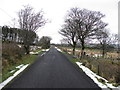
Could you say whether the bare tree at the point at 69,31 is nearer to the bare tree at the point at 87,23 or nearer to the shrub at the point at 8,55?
the bare tree at the point at 87,23

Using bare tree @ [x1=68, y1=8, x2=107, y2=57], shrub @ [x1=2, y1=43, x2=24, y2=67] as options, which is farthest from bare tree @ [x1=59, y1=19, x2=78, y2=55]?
shrub @ [x1=2, y1=43, x2=24, y2=67]

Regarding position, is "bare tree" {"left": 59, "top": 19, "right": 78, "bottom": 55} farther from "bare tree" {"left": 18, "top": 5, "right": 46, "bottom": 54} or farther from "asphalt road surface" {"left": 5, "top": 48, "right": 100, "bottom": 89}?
"asphalt road surface" {"left": 5, "top": 48, "right": 100, "bottom": 89}

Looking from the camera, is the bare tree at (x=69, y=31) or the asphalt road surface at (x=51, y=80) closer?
the asphalt road surface at (x=51, y=80)

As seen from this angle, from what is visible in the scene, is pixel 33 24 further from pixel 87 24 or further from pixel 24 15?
pixel 87 24

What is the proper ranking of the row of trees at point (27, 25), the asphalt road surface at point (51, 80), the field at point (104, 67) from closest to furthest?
the asphalt road surface at point (51, 80) < the field at point (104, 67) < the row of trees at point (27, 25)

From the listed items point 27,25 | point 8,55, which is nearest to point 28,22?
point 27,25

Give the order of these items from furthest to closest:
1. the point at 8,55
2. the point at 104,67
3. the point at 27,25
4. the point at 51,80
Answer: the point at 27,25 < the point at 104,67 < the point at 8,55 < the point at 51,80

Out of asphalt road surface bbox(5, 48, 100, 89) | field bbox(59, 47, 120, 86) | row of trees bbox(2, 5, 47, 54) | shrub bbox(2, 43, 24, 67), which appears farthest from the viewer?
row of trees bbox(2, 5, 47, 54)

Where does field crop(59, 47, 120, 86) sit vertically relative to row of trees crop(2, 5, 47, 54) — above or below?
below

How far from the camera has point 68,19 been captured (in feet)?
124

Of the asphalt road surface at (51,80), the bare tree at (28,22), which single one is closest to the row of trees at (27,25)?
the bare tree at (28,22)

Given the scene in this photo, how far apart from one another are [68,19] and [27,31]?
426 inches

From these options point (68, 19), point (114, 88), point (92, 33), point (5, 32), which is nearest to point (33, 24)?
point (68, 19)

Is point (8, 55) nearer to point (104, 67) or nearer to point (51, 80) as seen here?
point (51, 80)
